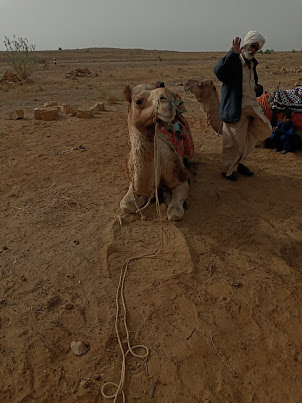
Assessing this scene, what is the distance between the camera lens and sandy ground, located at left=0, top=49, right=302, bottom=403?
7.46ft

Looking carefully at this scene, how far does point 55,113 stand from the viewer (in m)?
9.09

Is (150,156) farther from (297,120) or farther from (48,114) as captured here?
(48,114)

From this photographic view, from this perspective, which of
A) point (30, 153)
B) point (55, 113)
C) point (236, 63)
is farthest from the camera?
point (55, 113)

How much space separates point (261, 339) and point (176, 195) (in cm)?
201

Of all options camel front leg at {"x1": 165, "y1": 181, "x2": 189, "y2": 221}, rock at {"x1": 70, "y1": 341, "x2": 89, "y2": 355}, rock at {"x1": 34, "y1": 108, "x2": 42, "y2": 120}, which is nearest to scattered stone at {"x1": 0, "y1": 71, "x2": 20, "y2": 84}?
rock at {"x1": 34, "y1": 108, "x2": 42, "y2": 120}

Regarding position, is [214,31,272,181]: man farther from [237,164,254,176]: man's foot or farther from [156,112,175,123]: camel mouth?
[156,112,175,123]: camel mouth

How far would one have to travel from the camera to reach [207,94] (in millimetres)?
5852

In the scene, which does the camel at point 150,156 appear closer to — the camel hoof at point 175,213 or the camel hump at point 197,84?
the camel hoof at point 175,213

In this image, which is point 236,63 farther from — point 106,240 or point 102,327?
point 102,327

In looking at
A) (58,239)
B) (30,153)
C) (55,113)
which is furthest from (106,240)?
(55,113)

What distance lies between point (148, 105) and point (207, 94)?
3074 millimetres

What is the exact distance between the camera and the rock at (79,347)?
7.97ft

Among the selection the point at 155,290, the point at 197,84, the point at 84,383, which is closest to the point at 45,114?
the point at 197,84

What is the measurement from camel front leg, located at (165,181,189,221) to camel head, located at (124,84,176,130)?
1.07 metres
